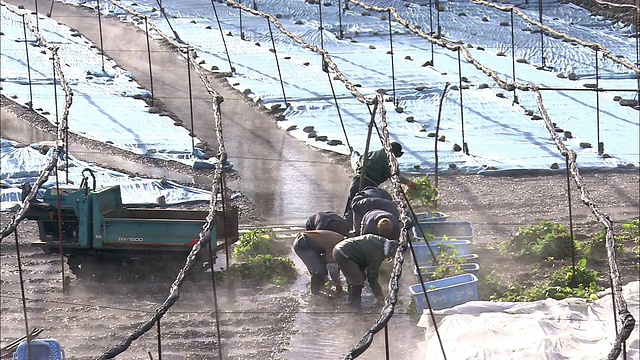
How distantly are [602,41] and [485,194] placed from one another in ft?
24.9

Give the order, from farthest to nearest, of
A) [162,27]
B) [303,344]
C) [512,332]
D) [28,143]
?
[162,27], [28,143], [303,344], [512,332]

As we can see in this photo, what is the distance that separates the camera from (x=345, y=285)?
11148mm

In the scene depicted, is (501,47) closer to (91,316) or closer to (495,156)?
(495,156)

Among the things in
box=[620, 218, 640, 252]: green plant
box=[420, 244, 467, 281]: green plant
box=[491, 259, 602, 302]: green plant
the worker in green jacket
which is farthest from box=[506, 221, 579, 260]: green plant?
the worker in green jacket

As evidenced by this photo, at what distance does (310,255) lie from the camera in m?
10.9

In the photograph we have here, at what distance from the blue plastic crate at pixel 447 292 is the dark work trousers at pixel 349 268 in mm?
529

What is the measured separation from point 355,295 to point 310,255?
647 mm

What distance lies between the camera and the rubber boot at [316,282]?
10.9m

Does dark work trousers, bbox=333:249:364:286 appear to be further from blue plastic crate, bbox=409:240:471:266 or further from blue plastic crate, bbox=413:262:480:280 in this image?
blue plastic crate, bbox=409:240:471:266

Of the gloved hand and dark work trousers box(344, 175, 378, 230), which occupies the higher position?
dark work trousers box(344, 175, 378, 230)

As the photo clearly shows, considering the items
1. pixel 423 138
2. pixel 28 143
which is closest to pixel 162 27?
pixel 28 143

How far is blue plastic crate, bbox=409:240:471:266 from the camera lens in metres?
11.1

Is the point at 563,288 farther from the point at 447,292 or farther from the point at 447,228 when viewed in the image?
the point at 447,228

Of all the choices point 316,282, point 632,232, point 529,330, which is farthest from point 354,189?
point 529,330
